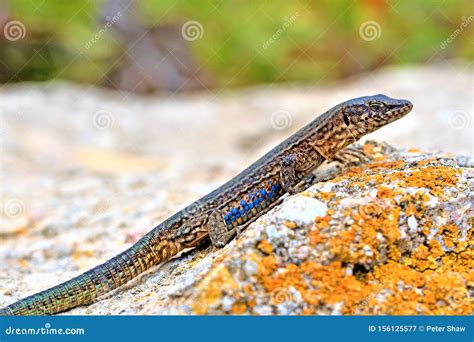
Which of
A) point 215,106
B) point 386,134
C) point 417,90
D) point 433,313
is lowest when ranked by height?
point 433,313

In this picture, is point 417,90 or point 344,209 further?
point 417,90

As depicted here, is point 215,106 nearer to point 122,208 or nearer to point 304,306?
point 122,208

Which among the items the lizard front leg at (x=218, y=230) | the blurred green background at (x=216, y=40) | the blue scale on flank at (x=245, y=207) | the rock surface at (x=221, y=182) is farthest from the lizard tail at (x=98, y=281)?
the blurred green background at (x=216, y=40)

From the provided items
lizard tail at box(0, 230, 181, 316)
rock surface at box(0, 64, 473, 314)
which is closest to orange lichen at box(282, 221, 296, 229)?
rock surface at box(0, 64, 473, 314)

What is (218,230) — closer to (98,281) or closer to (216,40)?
(98,281)
